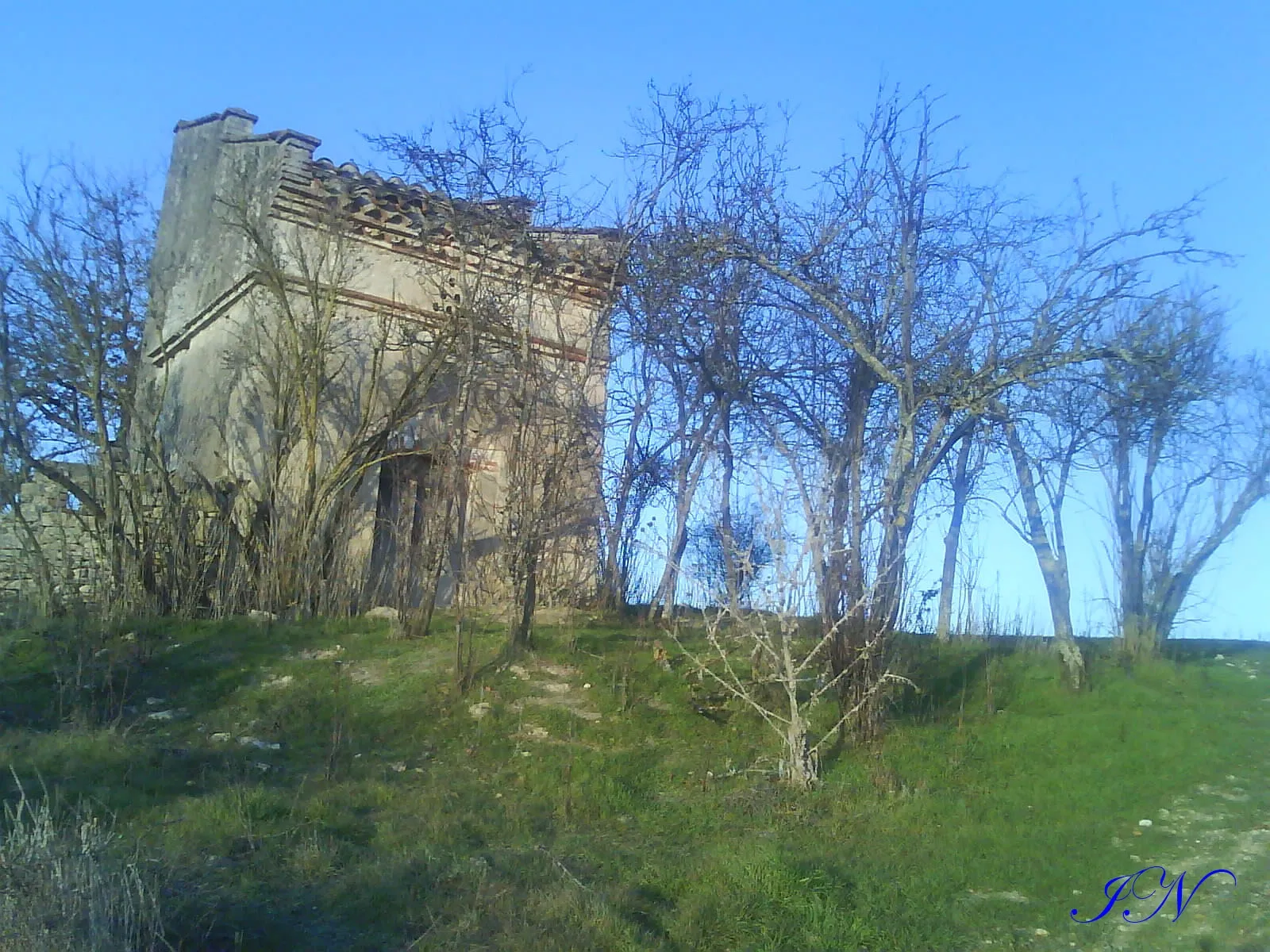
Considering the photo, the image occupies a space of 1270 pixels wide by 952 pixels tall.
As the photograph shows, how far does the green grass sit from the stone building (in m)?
1.89

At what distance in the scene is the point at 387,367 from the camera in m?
13.3

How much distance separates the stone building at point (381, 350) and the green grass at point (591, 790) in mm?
1886

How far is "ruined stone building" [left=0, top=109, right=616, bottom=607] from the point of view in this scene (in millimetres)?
11031

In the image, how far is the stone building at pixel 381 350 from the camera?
11.2 meters

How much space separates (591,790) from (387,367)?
7395mm

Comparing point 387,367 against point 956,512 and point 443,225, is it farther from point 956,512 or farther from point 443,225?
point 956,512

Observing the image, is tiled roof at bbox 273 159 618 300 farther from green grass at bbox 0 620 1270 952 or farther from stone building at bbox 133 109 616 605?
green grass at bbox 0 620 1270 952

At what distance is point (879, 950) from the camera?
5.39 m

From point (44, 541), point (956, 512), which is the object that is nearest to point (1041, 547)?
point (956, 512)

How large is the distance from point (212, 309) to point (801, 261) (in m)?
8.56
